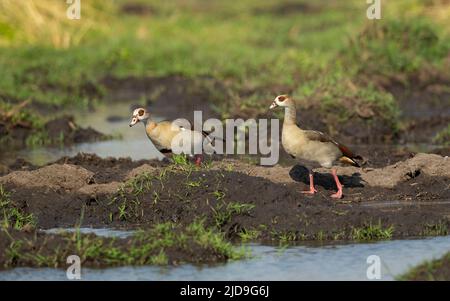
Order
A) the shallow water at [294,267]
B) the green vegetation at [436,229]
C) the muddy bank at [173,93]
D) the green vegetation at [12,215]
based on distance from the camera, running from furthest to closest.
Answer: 1. the muddy bank at [173,93]
2. the green vegetation at [12,215]
3. the green vegetation at [436,229]
4. the shallow water at [294,267]

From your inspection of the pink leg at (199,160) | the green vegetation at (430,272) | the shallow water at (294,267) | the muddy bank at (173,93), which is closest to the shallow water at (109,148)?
the muddy bank at (173,93)

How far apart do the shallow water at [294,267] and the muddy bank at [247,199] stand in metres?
0.38

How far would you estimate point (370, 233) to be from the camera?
9.60 meters

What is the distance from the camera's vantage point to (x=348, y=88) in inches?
617

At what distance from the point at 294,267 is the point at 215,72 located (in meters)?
12.9

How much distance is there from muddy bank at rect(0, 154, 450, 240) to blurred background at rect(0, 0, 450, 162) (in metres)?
2.37

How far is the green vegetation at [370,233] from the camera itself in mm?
9578

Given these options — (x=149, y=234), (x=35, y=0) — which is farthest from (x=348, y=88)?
(x=35, y=0)

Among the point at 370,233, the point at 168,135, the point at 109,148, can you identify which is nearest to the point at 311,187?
the point at 370,233

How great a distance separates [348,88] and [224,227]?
6.46 meters

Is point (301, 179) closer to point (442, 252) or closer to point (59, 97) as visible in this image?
point (442, 252)

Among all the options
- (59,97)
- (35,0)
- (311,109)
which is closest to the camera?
(311,109)

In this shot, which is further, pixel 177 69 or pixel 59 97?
pixel 177 69

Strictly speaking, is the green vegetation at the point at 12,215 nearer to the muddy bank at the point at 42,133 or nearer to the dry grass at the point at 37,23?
the muddy bank at the point at 42,133
